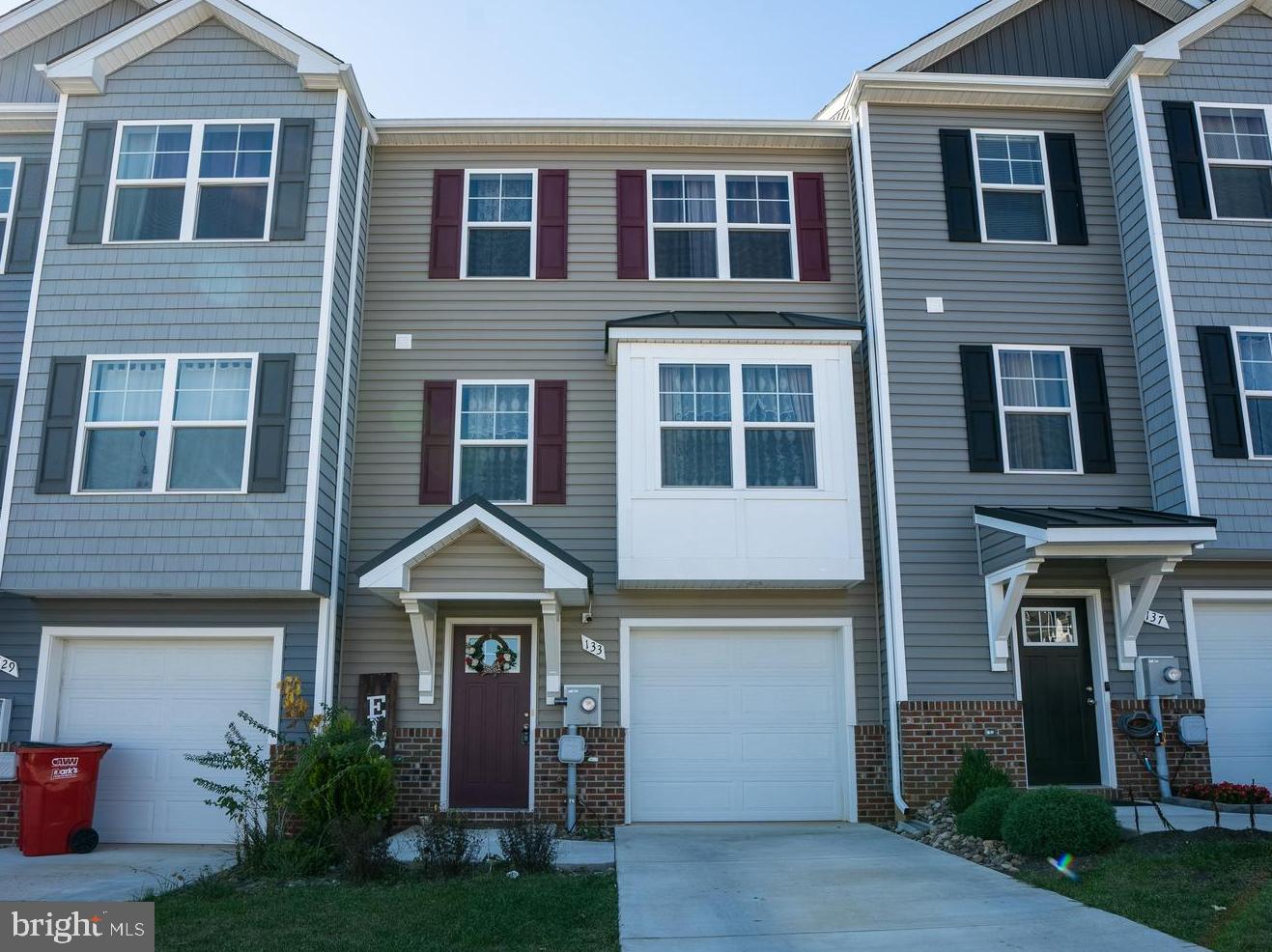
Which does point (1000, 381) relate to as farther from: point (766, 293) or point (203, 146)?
point (203, 146)

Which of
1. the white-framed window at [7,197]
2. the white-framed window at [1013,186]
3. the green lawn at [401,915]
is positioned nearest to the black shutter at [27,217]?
the white-framed window at [7,197]

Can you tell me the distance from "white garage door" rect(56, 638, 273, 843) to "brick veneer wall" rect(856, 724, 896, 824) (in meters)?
6.16

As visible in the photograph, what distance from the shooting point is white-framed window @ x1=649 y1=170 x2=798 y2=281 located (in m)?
12.5

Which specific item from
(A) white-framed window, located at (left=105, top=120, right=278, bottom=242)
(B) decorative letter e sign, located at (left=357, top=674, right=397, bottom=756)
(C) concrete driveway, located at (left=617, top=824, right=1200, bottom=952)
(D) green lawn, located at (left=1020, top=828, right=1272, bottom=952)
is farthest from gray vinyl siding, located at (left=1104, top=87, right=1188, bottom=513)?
(A) white-framed window, located at (left=105, top=120, right=278, bottom=242)

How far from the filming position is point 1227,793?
33.4 ft

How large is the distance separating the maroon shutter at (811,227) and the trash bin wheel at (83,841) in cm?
940

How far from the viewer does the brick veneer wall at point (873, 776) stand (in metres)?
11.0

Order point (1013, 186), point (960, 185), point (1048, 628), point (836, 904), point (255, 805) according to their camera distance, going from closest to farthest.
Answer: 1. point (836, 904)
2. point (255, 805)
3. point (1048, 628)
4. point (960, 185)
5. point (1013, 186)

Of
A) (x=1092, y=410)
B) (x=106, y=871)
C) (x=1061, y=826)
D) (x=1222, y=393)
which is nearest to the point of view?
(x=1061, y=826)

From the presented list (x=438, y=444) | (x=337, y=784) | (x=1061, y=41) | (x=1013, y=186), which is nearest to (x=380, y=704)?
(x=337, y=784)

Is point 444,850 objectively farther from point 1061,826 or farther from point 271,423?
point 271,423

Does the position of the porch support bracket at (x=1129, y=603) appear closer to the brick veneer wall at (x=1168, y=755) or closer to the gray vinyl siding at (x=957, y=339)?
the brick veneer wall at (x=1168, y=755)

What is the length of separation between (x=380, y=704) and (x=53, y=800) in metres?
3.07

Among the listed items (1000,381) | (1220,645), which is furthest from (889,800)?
(1000,381)
